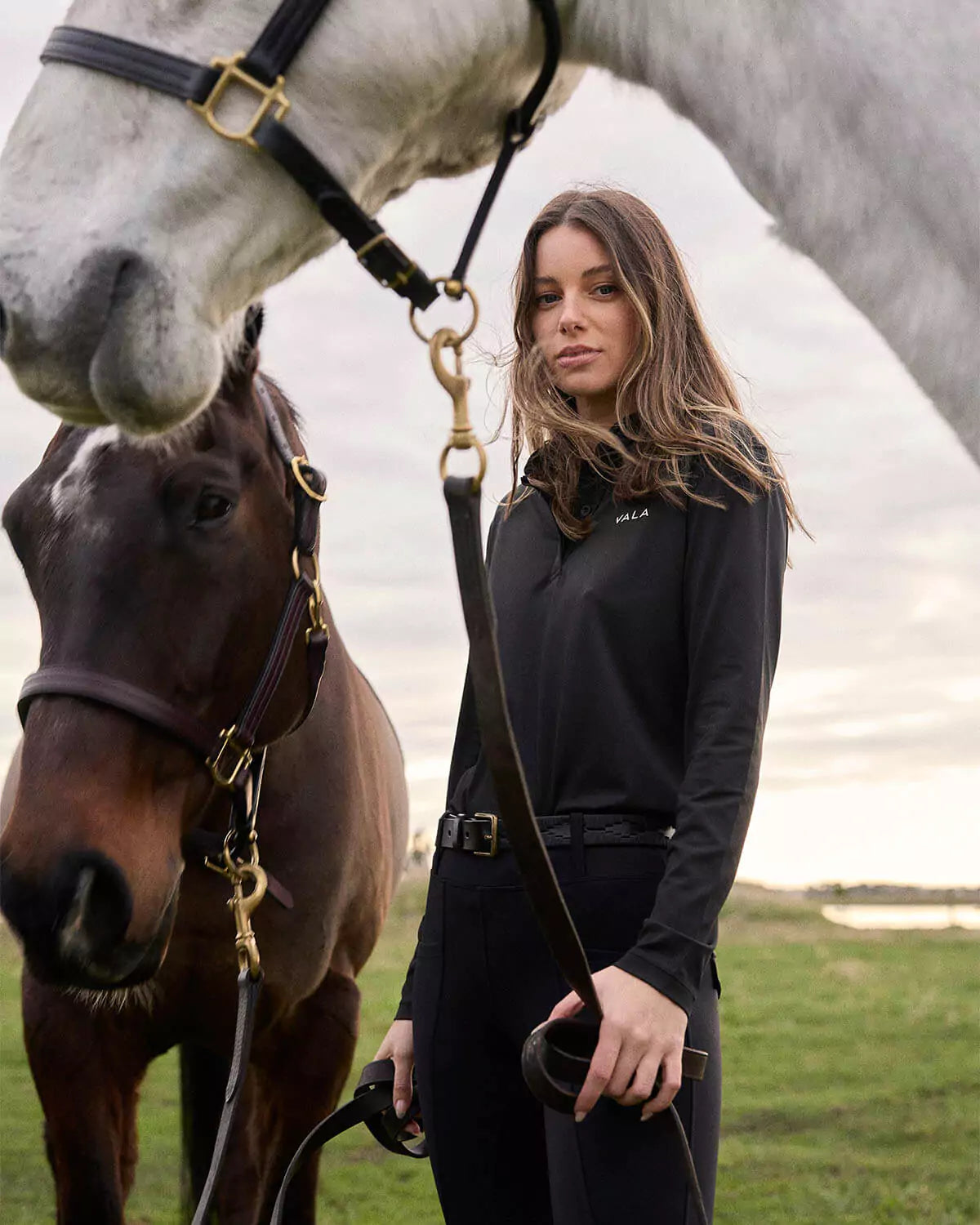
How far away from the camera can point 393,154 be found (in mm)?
1244

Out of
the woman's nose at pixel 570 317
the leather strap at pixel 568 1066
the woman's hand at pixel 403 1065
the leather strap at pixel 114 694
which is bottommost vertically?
the woman's hand at pixel 403 1065

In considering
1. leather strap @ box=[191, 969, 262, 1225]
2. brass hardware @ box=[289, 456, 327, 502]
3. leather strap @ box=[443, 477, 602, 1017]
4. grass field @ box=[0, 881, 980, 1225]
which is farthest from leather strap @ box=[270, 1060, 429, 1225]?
grass field @ box=[0, 881, 980, 1225]

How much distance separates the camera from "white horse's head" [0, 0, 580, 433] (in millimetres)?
1105

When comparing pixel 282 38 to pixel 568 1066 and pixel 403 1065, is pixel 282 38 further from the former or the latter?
pixel 403 1065

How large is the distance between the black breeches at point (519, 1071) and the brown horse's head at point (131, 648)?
550 mm

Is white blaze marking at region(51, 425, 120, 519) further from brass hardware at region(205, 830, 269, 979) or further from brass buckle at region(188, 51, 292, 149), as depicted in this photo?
brass buckle at region(188, 51, 292, 149)

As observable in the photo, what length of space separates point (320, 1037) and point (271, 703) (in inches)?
45.8

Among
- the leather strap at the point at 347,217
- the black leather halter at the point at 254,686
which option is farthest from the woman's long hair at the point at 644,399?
the black leather halter at the point at 254,686

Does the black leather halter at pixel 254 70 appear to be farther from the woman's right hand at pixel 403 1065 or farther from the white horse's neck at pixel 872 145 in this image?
the woman's right hand at pixel 403 1065

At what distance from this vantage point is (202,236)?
1.15 meters

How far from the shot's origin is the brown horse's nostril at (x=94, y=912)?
2018 millimetres

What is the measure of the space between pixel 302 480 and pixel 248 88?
1388 mm

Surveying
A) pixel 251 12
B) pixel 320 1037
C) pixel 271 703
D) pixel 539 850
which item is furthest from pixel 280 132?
pixel 320 1037

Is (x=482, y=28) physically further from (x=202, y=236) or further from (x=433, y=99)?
(x=202, y=236)
